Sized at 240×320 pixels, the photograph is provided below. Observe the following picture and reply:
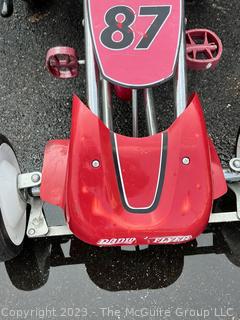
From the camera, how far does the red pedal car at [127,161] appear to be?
1153 mm

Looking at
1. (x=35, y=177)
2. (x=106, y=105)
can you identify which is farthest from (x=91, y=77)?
(x=35, y=177)

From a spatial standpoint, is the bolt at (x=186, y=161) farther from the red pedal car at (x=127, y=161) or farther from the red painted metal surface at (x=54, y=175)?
the red painted metal surface at (x=54, y=175)

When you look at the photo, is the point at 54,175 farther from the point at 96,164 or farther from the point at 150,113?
the point at 150,113

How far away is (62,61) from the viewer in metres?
1.44

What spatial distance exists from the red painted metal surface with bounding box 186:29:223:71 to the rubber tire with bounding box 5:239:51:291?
2.27 feet

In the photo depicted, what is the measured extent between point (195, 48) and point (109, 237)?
0.62 metres

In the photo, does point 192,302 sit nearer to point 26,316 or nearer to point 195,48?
point 26,316

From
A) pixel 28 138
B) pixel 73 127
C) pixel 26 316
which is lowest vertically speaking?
pixel 26 316

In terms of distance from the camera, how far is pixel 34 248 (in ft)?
4.98

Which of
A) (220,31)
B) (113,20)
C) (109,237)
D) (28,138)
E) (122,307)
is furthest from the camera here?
(220,31)

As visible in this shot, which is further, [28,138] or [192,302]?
[28,138]

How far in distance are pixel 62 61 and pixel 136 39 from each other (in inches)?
9.6

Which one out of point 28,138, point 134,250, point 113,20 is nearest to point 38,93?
point 28,138

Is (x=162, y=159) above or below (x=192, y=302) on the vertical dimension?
above
